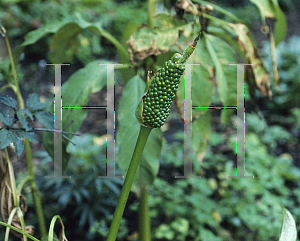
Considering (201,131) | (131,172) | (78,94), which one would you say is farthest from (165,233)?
(131,172)

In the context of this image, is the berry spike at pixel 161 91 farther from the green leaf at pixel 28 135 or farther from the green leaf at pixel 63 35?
the green leaf at pixel 63 35

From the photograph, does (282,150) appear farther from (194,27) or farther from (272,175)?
(194,27)

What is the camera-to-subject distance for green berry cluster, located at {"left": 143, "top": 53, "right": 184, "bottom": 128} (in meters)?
0.40

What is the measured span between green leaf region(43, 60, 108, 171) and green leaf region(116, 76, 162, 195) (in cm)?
10

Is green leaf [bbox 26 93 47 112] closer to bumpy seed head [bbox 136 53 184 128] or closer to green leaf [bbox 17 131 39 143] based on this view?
green leaf [bbox 17 131 39 143]

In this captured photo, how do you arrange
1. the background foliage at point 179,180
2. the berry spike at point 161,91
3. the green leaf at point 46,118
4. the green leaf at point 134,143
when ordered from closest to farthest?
the berry spike at point 161,91
the green leaf at point 46,118
the green leaf at point 134,143
the background foliage at point 179,180

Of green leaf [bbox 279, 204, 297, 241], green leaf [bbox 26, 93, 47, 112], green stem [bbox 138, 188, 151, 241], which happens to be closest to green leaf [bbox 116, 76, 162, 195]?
green stem [bbox 138, 188, 151, 241]

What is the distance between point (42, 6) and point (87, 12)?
54cm

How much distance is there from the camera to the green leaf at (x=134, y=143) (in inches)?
32.4

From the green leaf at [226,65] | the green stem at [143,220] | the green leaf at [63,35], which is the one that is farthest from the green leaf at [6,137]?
the green leaf at [226,65]

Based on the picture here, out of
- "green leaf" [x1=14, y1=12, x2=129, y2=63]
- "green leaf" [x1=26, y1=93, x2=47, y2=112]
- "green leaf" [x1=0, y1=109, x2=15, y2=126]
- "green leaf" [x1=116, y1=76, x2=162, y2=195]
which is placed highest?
"green leaf" [x1=14, y1=12, x2=129, y2=63]

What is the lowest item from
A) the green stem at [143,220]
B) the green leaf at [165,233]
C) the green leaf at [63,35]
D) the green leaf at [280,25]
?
the green leaf at [165,233]

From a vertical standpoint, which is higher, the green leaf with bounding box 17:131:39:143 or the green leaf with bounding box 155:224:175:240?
the green leaf with bounding box 17:131:39:143

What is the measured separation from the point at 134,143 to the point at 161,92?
431 millimetres
